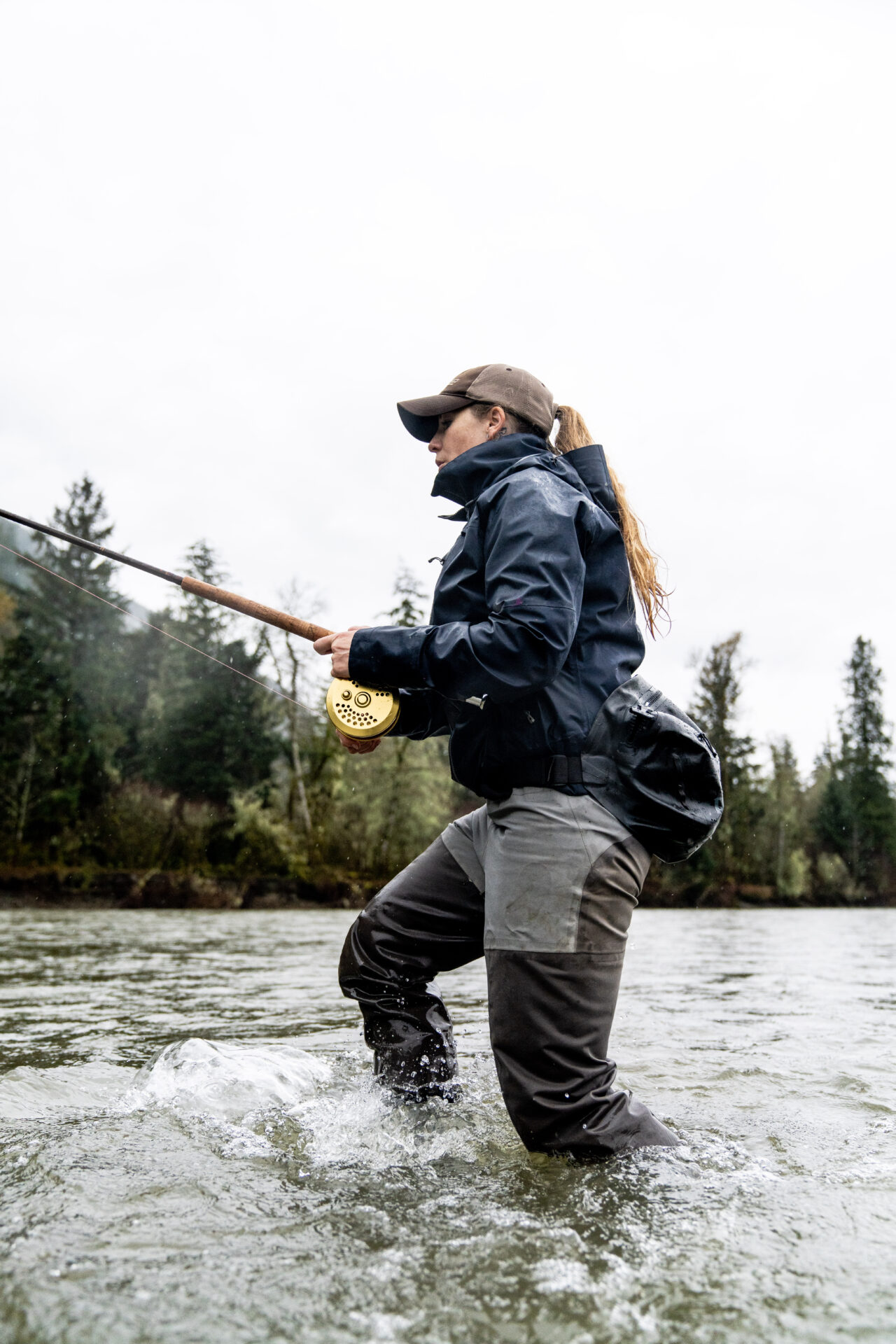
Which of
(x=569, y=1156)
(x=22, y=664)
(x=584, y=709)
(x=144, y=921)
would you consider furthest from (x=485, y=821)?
(x=22, y=664)

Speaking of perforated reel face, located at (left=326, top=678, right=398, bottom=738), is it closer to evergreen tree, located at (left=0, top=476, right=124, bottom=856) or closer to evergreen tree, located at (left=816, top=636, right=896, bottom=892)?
evergreen tree, located at (left=0, top=476, right=124, bottom=856)

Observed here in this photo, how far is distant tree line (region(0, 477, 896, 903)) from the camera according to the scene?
32.3 m

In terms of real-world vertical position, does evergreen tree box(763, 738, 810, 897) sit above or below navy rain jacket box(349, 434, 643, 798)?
above

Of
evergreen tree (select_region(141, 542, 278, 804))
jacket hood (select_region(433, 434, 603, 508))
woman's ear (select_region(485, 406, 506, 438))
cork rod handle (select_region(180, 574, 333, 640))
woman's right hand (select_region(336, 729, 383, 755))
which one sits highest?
evergreen tree (select_region(141, 542, 278, 804))

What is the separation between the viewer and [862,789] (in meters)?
55.5

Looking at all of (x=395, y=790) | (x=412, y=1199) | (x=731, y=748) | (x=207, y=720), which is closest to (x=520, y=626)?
(x=412, y=1199)

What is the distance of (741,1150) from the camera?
2.95 metres

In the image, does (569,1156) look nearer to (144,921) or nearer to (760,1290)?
(760,1290)

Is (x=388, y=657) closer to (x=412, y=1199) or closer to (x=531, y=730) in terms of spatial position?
(x=531, y=730)

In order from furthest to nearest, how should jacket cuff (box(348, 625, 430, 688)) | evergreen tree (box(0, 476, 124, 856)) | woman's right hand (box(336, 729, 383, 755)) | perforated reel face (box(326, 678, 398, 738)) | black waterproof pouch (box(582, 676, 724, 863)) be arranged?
evergreen tree (box(0, 476, 124, 856)) < woman's right hand (box(336, 729, 383, 755)) < perforated reel face (box(326, 678, 398, 738)) < jacket cuff (box(348, 625, 430, 688)) < black waterproof pouch (box(582, 676, 724, 863))

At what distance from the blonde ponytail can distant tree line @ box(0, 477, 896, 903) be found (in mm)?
27720

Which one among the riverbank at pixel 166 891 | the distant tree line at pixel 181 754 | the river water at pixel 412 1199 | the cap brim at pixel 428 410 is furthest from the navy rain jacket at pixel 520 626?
the distant tree line at pixel 181 754

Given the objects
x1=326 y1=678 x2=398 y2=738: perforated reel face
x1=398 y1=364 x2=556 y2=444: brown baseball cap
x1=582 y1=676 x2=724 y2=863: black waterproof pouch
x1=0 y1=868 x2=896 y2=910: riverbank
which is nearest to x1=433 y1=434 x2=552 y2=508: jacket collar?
x1=398 y1=364 x2=556 y2=444: brown baseball cap

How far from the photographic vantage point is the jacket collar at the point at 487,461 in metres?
3.09
